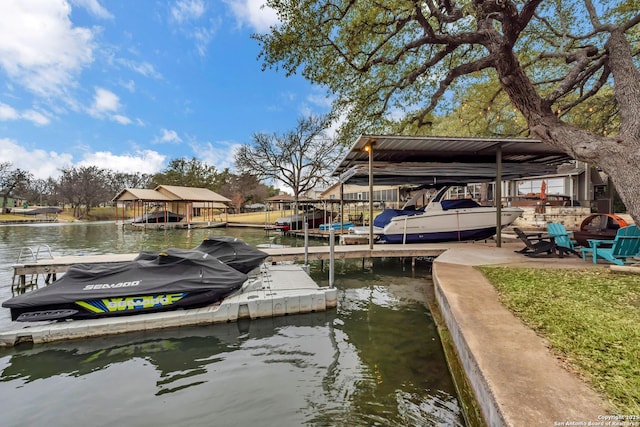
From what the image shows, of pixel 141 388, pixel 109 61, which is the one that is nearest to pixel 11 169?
pixel 109 61

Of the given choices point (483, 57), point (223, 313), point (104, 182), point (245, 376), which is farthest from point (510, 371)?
point (104, 182)

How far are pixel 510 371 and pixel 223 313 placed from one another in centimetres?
426

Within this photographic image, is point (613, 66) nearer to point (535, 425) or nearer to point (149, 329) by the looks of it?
point (535, 425)

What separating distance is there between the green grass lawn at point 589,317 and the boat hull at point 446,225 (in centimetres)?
383

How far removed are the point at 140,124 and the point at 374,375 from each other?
45691mm

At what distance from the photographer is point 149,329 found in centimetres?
468

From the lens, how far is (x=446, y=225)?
372 inches

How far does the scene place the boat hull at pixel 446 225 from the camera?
933cm

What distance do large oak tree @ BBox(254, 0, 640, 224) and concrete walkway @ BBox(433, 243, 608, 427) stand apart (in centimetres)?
274

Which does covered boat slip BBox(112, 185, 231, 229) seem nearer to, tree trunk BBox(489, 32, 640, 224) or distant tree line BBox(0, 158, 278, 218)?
distant tree line BBox(0, 158, 278, 218)

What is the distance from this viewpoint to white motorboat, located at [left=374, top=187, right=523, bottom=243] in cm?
934

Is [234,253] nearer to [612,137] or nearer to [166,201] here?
[612,137]

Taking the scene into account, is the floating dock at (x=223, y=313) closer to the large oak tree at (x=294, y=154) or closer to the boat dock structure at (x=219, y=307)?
the boat dock structure at (x=219, y=307)

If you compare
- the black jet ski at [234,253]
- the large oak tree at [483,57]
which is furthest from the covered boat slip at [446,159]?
the black jet ski at [234,253]
